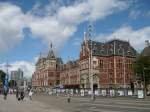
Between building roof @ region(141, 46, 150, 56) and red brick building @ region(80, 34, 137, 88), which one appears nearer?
building roof @ region(141, 46, 150, 56)

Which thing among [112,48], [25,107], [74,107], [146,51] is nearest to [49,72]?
[112,48]

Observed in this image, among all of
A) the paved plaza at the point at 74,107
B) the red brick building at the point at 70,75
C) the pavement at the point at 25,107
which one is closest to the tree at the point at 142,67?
the paved plaza at the point at 74,107

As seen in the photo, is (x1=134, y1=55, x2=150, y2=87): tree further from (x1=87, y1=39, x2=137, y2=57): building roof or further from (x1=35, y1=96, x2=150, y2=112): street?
(x1=35, y1=96, x2=150, y2=112): street

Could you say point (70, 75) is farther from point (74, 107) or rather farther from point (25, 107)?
point (25, 107)

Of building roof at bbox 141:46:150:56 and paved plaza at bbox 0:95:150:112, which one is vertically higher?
building roof at bbox 141:46:150:56

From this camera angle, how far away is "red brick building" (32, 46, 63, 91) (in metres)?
150

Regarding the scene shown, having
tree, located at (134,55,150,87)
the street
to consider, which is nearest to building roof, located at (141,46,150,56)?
tree, located at (134,55,150,87)

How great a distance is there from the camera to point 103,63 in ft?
352

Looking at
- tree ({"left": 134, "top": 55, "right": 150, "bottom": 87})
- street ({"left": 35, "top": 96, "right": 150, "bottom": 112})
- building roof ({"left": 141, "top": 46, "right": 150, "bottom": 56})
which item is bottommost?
street ({"left": 35, "top": 96, "right": 150, "bottom": 112})

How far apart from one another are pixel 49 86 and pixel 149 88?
61421 mm

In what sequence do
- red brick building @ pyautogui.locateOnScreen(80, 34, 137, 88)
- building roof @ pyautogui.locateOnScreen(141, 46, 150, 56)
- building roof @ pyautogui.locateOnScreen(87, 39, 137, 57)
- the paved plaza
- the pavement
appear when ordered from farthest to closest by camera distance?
building roof @ pyautogui.locateOnScreen(87, 39, 137, 57), red brick building @ pyautogui.locateOnScreen(80, 34, 137, 88), building roof @ pyautogui.locateOnScreen(141, 46, 150, 56), the paved plaza, the pavement

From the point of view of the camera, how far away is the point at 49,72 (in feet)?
493

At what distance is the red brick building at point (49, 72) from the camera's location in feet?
492

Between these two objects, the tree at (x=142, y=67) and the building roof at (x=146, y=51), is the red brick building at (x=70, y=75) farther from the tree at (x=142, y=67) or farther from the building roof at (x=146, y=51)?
the tree at (x=142, y=67)
